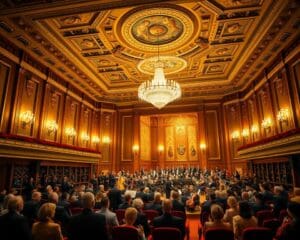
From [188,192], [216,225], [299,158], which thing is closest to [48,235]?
[216,225]

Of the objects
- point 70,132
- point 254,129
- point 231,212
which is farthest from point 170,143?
point 231,212

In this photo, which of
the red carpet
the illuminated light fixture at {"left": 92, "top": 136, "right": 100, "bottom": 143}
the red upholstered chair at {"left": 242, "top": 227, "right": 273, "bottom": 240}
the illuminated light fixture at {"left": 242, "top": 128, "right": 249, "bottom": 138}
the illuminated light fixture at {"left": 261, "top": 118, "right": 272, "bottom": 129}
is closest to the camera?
the red upholstered chair at {"left": 242, "top": 227, "right": 273, "bottom": 240}

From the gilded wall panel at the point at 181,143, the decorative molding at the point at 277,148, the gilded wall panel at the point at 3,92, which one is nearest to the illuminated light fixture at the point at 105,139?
the gilded wall panel at the point at 181,143

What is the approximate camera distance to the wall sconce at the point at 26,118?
9.45m

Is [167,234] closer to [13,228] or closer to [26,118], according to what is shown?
[13,228]

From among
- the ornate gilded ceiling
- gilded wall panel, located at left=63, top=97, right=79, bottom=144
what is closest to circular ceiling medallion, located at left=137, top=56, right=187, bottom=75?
the ornate gilded ceiling

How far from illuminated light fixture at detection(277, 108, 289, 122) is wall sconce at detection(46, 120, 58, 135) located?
11.0 metres

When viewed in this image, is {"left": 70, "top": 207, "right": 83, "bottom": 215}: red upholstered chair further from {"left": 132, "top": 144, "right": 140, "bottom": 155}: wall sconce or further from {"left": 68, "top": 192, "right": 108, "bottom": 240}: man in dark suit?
{"left": 132, "top": 144, "right": 140, "bottom": 155}: wall sconce

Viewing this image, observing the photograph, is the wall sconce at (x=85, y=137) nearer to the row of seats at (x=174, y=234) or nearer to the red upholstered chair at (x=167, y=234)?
the row of seats at (x=174, y=234)

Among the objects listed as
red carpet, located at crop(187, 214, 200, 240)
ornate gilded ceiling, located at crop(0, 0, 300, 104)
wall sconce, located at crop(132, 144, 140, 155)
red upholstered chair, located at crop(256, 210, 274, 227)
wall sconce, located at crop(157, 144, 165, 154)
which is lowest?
red carpet, located at crop(187, 214, 200, 240)

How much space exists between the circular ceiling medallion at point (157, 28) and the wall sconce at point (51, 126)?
5.55 meters

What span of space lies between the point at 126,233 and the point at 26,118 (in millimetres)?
8523

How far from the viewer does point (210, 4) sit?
25.8 feet

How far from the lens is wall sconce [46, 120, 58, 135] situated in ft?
36.8
